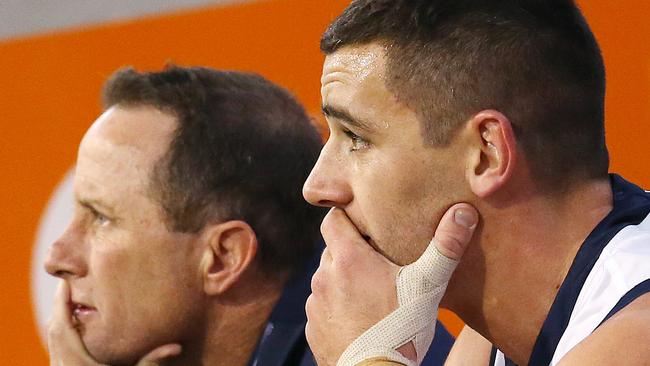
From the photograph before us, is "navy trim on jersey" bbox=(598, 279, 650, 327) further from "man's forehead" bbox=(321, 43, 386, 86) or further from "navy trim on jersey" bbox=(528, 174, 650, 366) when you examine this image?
"man's forehead" bbox=(321, 43, 386, 86)

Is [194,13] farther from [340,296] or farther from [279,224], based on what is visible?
[340,296]

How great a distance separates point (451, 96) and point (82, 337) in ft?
3.56

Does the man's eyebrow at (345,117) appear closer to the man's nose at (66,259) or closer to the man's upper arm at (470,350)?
the man's upper arm at (470,350)

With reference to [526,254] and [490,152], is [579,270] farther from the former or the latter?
[490,152]

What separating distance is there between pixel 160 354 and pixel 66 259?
0.91 feet

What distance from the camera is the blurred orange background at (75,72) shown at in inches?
115

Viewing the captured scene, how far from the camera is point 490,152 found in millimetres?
1603

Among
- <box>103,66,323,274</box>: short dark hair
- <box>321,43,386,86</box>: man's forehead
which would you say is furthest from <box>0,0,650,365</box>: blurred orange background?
<box>321,43,386,86</box>: man's forehead

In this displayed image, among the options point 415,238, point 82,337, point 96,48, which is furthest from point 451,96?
point 96,48

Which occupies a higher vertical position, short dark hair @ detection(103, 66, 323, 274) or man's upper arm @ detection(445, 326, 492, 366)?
short dark hair @ detection(103, 66, 323, 274)

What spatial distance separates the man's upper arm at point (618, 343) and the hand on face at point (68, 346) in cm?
108

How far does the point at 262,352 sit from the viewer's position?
2.23 metres

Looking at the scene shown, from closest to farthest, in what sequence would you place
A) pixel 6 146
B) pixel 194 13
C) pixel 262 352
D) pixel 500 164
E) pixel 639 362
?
pixel 639 362 < pixel 500 164 < pixel 262 352 < pixel 194 13 < pixel 6 146

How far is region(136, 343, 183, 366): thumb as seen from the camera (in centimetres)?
226
